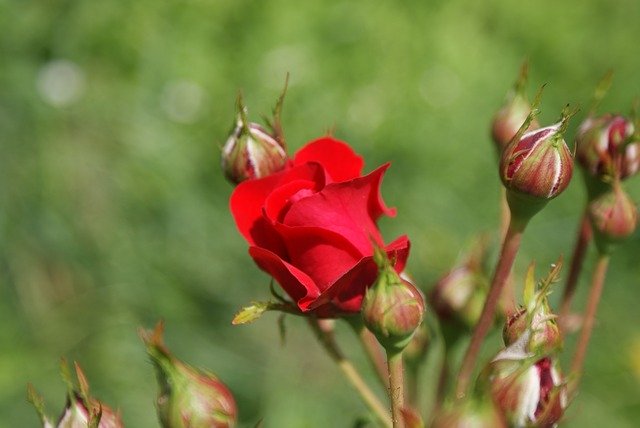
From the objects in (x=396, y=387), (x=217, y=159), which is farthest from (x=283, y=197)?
(x=217, y=159)

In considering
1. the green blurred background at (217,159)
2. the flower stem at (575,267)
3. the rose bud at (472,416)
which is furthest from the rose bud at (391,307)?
the green blurred background at (217,159)

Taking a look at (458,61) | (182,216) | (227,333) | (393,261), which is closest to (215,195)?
(182,216)

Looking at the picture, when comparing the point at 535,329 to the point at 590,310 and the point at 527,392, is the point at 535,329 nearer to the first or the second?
the point at 527,392

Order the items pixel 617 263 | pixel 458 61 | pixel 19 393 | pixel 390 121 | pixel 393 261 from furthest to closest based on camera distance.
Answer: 1. pixel 458 61
2. pixel 390 121
3. pixel 617 263
4. pixel 19 393
5. pixel 393 261

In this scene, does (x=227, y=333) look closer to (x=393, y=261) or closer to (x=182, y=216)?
(x=182, y=216)

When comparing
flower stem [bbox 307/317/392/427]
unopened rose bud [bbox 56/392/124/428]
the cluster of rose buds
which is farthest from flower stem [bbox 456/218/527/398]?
unopened rose bud [bbox 56/392/124/428]

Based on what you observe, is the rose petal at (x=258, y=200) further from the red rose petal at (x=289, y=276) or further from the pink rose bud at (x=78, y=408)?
the pink rose bud at (x=78, y=408)
